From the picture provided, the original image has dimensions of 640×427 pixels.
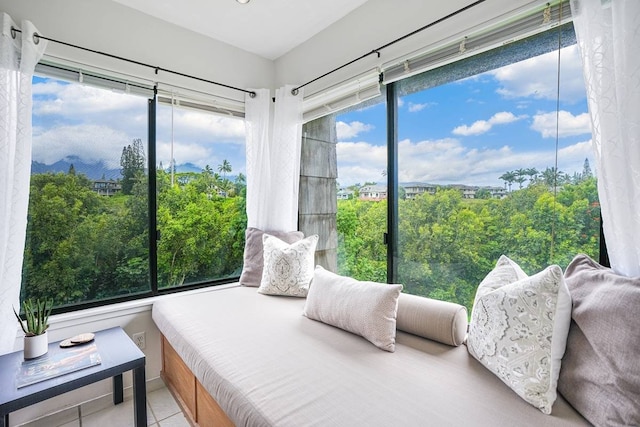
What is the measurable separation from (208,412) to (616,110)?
2.16 m

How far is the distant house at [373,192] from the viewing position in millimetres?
2117

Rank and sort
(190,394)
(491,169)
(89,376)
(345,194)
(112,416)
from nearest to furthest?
(89,376), (491,169), (190,394), (112,416), (345,194)

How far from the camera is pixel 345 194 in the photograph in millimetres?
2434

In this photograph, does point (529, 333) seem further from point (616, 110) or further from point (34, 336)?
point (34, 336)

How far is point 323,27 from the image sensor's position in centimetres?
236

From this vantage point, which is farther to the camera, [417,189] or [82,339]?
[417,189]

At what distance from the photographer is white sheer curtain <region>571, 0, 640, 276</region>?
1053 mm

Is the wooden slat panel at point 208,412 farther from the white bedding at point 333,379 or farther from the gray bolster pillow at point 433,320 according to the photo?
the gray bolster pillow at point 433,320

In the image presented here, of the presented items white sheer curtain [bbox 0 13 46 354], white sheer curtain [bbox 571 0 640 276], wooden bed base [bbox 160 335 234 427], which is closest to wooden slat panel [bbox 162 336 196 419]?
wooden bed base [bbox 160 335 234 427]

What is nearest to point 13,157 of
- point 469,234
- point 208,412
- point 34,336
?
point 34,336

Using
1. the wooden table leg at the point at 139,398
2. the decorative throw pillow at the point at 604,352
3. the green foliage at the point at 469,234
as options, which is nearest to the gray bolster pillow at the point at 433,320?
the green foliage at the point at 469,234

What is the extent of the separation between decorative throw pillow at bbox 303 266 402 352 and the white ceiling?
1.87m

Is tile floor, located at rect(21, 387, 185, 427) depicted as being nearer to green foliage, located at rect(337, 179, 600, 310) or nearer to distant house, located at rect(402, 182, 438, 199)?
green foliage, located at rect(337, 179, 600, 310)

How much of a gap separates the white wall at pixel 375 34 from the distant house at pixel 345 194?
0.84 metres
